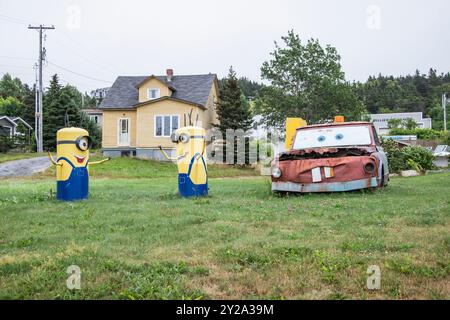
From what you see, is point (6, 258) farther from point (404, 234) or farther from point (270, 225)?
point (404, 234)

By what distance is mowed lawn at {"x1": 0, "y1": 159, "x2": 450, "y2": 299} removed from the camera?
3.10m

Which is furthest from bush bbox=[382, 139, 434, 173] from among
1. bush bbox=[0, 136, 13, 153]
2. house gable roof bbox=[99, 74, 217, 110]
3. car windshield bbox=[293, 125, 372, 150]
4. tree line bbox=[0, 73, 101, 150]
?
bush bbox=[0, 136, 13, 153]

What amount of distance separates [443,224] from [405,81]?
11982 cm

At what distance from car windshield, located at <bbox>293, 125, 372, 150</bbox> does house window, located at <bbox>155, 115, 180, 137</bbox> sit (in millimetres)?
21556

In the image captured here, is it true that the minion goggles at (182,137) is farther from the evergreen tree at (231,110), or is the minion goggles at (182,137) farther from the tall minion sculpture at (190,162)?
the evergreen tree at (231,110)

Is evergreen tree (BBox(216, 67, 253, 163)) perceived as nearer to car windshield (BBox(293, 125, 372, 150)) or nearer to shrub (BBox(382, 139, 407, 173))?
shrub (BBox(382, 139, 407, 173))

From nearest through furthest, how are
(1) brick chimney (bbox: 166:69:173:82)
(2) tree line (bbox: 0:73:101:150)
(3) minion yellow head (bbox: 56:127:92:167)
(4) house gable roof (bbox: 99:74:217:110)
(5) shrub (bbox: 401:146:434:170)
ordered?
(3) minion yellow head (bbox: 56:127:92:167) → (5) shrub (bbox: 401:146:434:170) → (4) house gable roof (bbox: 99:74:217:110) → (1) brick chimney (bbox: 166:69:173:82) → (2) tree line (bbox: 0:73:101:150)

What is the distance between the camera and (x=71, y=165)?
9281 millimetres

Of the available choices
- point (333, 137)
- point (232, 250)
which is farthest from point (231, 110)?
point (232, 250)

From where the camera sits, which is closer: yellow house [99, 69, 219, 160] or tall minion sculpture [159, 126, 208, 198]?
tall minion sculpture [159, 126, 208, 198]

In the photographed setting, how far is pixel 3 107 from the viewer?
6800cm

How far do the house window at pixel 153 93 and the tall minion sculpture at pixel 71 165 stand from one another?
23.2m

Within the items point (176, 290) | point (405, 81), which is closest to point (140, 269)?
point (176, 290)

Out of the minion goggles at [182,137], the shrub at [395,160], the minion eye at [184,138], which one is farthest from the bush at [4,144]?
the minion eye at [184,138]
